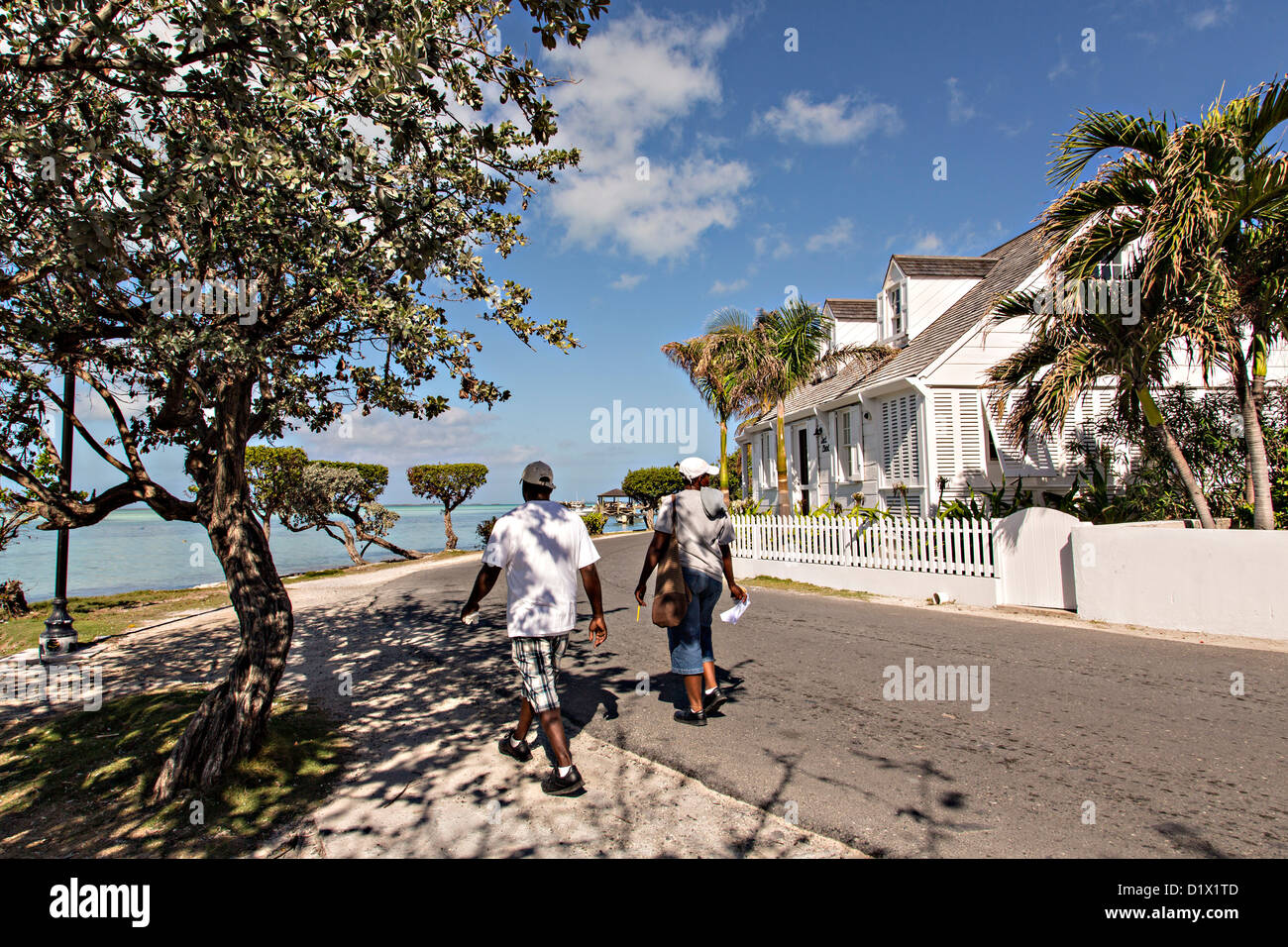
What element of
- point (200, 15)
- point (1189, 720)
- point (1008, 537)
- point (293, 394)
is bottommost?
point (1189, 720)

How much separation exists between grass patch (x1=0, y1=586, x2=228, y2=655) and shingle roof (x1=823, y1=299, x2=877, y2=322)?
65.3 ft

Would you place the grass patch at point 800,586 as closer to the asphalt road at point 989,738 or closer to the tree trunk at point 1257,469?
the asphalt road at point 989,738

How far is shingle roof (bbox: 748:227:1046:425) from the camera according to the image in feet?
52.0

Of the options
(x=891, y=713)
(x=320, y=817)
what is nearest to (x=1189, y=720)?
(x=891, y=713)

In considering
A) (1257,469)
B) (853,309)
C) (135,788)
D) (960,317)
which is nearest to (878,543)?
(1257,469)

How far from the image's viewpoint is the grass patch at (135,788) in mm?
3633

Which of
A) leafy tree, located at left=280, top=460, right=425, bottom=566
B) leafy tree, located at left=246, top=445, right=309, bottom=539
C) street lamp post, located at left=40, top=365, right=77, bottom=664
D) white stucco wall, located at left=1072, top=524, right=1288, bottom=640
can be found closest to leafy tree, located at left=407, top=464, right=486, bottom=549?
leafy tree, located at left=280, top=460, right=425, bottom=566

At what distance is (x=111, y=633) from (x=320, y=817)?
29.3 feet

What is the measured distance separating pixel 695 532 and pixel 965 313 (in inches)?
573

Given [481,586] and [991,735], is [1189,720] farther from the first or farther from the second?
[481,586]

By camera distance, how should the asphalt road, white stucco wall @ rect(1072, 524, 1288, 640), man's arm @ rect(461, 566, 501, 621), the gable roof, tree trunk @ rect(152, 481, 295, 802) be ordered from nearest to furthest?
the asphalt road
tree trunk @ rect(152, 481, 295, 802)
man's arm @ rect(461, 566, 501, 621)
white stucco wall @ rect(1072, 524, 1288, 640)
the gable roof

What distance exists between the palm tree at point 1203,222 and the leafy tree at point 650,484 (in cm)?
4133

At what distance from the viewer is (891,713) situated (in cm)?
556

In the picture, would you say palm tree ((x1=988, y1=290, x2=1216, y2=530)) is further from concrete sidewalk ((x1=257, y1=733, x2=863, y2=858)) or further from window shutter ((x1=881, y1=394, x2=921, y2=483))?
concrete sidewalk ((x1=257, y1=733, x2=863, y2=858))
